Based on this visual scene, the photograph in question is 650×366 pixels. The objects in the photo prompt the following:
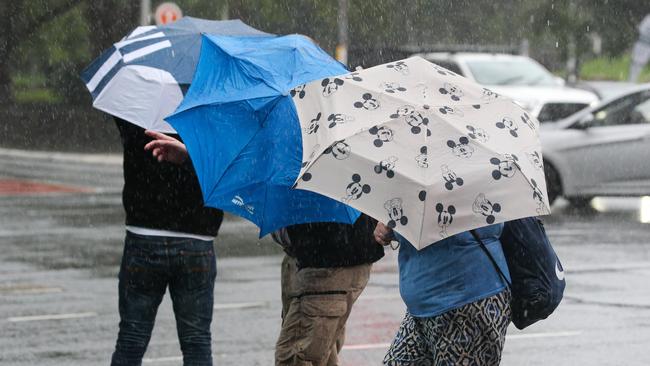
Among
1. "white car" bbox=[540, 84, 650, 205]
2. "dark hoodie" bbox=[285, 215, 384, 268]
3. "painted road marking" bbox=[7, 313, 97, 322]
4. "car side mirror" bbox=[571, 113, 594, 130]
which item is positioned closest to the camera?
"dark hoodie" bbox=[285, 215, 384, 268]

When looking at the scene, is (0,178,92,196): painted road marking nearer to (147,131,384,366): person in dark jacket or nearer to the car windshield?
the car windshield

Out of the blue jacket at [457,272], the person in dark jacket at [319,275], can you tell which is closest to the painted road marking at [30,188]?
the person in dark jacket at [319,275]

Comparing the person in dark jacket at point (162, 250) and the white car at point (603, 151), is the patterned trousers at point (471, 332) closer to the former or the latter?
the person in dark jacket at point (162, 250)

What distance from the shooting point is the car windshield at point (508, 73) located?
21.0 m

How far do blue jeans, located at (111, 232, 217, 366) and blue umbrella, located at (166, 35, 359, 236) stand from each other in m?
0.75

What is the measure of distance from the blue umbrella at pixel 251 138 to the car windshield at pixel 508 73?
16.0m

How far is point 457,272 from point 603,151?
1188 centimetres

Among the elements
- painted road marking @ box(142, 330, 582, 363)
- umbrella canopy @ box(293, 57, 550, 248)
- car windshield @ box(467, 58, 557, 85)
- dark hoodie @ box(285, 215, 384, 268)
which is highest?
umbrella canopy @ box(293, 57, 550, 248)

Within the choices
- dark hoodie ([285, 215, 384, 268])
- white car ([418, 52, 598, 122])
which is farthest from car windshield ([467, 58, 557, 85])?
dark hoodie ([285, 215, 384, 268])

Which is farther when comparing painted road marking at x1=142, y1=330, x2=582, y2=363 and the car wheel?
the car wheel

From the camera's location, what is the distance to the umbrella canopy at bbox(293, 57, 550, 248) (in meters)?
4.14

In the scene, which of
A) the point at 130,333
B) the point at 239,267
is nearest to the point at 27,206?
the point at 239,267

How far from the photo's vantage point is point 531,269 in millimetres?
4516

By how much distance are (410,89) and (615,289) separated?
634 centimetres
